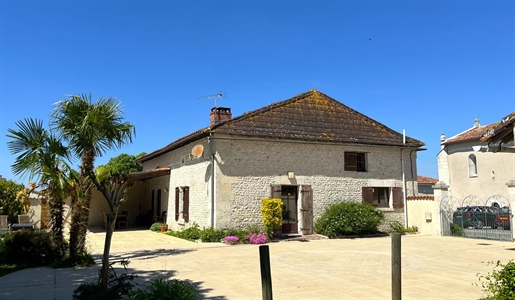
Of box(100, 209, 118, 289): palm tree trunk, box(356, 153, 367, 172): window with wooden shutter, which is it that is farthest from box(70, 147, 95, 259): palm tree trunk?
box(356, 153, 367, 172): window with wooden shutter

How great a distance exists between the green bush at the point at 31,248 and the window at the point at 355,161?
471 inches

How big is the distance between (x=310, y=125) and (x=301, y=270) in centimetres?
934

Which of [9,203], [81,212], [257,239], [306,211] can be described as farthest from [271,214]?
[9,203]

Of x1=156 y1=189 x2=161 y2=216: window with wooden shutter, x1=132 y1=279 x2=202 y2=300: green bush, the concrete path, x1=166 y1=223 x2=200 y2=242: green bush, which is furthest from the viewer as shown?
x1=156 y1=189 x2=161 y2=216: window with wooden shutter

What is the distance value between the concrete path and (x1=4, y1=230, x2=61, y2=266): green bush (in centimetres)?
63

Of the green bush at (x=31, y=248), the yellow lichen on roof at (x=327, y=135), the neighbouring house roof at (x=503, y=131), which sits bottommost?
the green bush at (x=31, y=248)

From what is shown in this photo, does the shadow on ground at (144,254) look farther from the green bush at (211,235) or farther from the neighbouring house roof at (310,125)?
the neighbouring house roof at (310,125)

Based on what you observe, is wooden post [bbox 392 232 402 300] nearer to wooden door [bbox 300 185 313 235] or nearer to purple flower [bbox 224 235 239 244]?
purple flower [bbox 224 235 239 244]

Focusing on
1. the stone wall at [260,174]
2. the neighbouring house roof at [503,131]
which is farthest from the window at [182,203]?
the neighbouring house roof at [503,131]

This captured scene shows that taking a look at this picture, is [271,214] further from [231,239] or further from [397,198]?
[397,198]

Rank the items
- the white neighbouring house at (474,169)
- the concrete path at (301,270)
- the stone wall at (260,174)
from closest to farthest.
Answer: the concrete path at (301,270) < the stone wall at (260,174) < the white neighbouring house at (474,169)

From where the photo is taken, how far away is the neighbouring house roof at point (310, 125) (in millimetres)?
15430

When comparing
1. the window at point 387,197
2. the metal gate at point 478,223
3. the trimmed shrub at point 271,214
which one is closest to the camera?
the trimmed shrub at point 271,214

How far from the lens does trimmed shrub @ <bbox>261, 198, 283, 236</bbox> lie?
14383 millimetres
